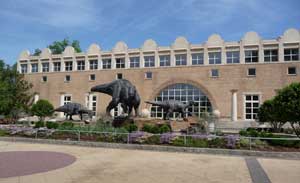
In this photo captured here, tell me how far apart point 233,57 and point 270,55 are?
424 cm

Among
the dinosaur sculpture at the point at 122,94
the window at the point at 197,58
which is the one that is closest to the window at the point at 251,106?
the window at the point at 197,58

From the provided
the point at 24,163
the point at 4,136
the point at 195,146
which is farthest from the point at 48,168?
the point at 4,136

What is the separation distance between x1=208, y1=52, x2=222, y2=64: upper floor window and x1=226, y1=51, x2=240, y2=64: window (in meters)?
1.09

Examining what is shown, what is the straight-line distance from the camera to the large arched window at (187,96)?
36.0 m

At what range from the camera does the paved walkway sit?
309 inches

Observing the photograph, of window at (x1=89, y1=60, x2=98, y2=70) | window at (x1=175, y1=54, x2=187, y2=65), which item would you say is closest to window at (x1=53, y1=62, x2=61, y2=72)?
window at (x1=89, y1=60, x2=98, y2=70)

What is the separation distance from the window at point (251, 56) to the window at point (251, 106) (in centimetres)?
439

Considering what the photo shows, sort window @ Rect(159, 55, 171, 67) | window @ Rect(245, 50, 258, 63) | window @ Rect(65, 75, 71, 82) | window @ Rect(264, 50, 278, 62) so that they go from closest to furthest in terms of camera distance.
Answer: window @ Rect(264, 50, 278, 62) → window @ Rect(245, 50, 258, 63) → window @ Rect(159, 55, 171, 67) → window @ Rect(65, 75, 71, 82)

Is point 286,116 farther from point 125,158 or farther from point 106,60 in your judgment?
point 106,60

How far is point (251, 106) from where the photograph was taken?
33.9m

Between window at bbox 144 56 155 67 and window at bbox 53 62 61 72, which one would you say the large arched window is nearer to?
window at bbox 144 56 155 67

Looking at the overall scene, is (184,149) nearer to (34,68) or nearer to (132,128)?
(132,128)

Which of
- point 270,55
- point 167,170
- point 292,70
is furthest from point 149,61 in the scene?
point 167,170

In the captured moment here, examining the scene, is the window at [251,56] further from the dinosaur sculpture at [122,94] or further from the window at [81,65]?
the window at [81,65]
